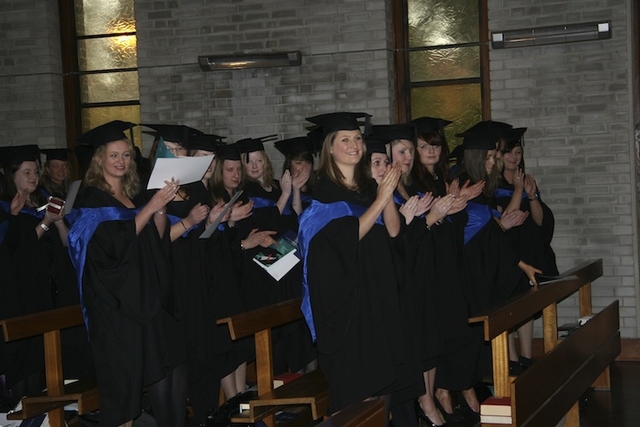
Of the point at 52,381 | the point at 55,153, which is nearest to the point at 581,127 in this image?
the point at 55,153

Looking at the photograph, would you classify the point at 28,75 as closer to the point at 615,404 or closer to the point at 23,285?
the point at 23,285

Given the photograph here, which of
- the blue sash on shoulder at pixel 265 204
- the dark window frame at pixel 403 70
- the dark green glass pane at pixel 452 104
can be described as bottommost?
the blue sash on shoulder at pixel 265 204

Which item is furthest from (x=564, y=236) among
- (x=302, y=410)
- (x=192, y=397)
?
(x=192, y=397)

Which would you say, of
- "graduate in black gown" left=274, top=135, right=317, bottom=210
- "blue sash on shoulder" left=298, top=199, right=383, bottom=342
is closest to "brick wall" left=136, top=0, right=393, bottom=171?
"graduate in black gown" left=274, top=135, right=317, bottom=210

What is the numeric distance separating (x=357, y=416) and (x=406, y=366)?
2.27 m

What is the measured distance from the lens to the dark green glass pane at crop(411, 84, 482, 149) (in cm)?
1006

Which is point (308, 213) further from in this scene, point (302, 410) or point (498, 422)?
point (302, 410)

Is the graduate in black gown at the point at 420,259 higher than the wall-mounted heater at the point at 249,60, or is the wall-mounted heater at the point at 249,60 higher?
the wall-mounted heater at the point at 249,60

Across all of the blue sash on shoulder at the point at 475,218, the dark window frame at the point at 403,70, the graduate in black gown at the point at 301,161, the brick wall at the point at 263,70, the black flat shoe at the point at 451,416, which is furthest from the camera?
the dark window frame at the point at 403,70

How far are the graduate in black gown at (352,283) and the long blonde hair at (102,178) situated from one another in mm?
1171

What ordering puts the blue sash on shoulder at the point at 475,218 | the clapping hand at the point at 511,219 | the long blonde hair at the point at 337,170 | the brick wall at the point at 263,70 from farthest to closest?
1. the brick wall at the point at 263,70
2. the clapping hand at the point at 511,219
3. the blue sash on shoulder at the point at 475,218
4. the long blonde hair at the point at 337,170

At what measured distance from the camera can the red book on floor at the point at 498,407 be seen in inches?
208

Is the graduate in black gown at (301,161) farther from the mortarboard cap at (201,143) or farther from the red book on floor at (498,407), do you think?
the red book on floor at (498,407)


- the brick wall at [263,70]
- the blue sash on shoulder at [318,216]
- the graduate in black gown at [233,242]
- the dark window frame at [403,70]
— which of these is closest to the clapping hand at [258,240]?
the graduate in black gown at [233,242]
